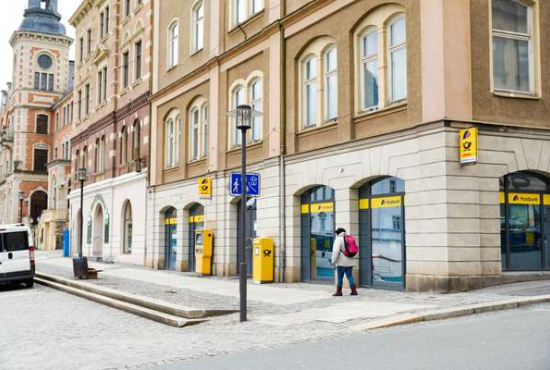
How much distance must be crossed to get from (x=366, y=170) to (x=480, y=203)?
313 centimetres

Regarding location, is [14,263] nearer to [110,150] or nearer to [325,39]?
[325,39]

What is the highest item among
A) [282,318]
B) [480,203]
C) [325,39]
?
[325,39]

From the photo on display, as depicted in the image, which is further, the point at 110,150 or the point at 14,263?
the point at 110,150

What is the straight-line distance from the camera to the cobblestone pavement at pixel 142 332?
944 cm

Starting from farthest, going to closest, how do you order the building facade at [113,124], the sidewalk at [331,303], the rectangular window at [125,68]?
the rectangular window at [125,68] < the building facade at [113,124] < the sidewalk at [331,303]

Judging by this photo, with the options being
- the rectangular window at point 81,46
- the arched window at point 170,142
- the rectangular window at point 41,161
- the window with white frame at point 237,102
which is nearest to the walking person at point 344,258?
the window with white frame at point 237,102

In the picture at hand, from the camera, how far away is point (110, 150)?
122ft

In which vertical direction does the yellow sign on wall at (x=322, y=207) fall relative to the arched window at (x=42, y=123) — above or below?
below

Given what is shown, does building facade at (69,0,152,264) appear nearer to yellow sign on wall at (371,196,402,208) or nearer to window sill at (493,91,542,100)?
yellow sign on wall at (371,196,402,208)

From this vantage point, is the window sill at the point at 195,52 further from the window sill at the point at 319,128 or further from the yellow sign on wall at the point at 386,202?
the yellow sign on wall at the point at 386,202

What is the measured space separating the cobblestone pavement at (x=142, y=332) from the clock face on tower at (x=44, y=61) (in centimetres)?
5938

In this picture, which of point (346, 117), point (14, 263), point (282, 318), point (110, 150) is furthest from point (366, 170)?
point (110, 150)

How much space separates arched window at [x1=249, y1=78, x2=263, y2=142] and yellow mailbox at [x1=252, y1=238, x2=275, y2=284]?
3914mm

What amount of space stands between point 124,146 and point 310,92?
58.6 feet
